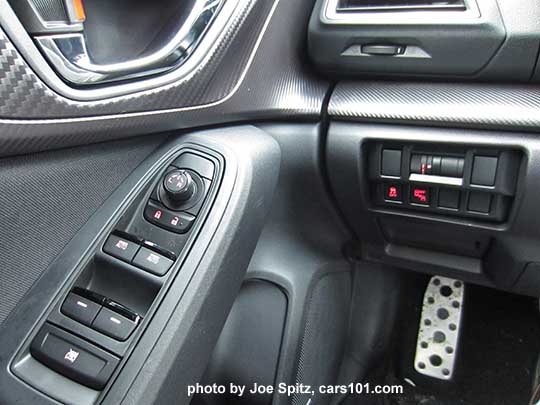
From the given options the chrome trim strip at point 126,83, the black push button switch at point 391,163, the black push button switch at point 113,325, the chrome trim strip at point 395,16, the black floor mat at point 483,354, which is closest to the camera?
the chrome trim strip at point 126,83

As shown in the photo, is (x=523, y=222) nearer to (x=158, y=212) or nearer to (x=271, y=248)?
(x=271, y=248)

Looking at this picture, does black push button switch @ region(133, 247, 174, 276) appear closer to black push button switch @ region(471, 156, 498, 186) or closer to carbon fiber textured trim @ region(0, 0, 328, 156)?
carbon fiber textured trim @ region(0, 0, 328, 156)

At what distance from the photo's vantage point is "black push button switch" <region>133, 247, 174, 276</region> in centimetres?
69

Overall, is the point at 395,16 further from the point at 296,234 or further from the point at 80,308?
the point at 80,308

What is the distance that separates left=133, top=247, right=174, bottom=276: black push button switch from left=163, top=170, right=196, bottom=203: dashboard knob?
0.28ft

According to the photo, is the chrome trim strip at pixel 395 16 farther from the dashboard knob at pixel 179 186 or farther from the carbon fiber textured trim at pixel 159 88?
the dashboard knob at pixel 179 186

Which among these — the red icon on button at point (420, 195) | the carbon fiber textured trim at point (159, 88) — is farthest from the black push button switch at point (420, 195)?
the carbon fiber textured trim at point (159, 88)

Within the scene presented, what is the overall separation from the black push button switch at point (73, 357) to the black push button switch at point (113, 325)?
0.02 meters

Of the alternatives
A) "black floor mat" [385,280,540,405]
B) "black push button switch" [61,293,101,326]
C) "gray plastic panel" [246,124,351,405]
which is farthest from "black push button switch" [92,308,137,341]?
"black floor mat" [385,280,540,405]

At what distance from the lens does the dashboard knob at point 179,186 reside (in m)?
0.72

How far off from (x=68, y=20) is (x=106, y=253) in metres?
0.31

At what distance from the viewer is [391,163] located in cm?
87

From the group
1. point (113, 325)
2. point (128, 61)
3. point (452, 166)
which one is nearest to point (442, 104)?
point (452, 166)

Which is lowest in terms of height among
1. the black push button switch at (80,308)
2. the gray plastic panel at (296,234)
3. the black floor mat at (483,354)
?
the black floor mat at (483,354)
